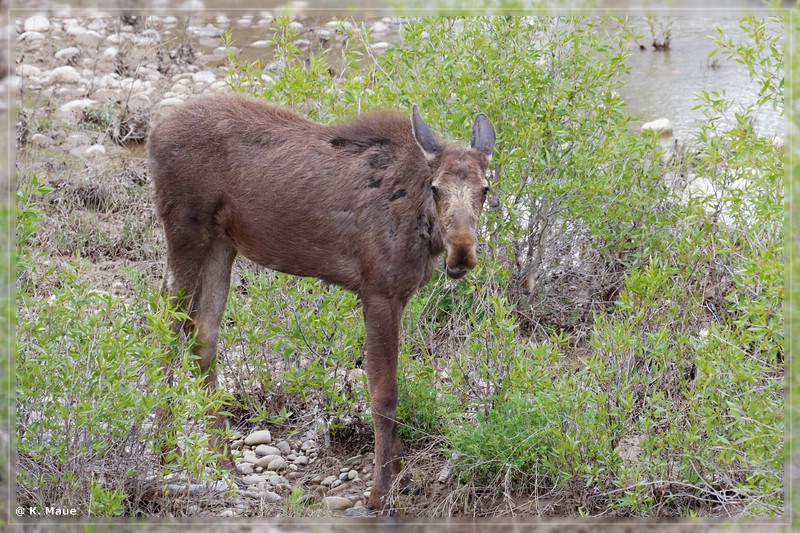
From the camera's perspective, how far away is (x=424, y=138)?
18.4 ft

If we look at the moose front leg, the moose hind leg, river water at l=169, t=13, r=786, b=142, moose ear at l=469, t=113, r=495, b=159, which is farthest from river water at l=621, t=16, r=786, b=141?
the moose hind leg

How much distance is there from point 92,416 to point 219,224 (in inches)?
65.4

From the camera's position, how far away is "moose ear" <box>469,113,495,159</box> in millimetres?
5680

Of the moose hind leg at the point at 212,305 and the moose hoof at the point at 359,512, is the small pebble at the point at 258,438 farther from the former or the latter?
the moose hoof at the point at 359,512

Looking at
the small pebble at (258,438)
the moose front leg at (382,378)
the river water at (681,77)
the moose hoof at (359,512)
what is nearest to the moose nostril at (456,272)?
the moose front leg at (382,378)

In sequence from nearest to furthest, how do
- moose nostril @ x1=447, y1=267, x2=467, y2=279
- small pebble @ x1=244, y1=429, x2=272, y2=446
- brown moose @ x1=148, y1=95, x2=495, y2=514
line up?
moose nostril @ x1=447, y1=267, x2=467, y2=279
brown moose @ x1=148, y1=95, x2=495, y2=514
small pebble @ x1=244, y1=429, x2=272, y2=446

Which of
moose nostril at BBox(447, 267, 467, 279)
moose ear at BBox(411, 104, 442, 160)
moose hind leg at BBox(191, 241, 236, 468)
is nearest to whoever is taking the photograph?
moose nostril at BBox(447, 267, 467, 279)

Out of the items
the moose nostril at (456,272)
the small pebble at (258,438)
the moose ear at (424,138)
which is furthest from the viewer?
the small pebble at (258,438)

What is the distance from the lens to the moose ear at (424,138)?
559 cm

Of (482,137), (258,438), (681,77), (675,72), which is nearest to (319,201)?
(482,137)

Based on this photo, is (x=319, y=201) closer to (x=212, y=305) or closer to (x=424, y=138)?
(x=424, y=138)

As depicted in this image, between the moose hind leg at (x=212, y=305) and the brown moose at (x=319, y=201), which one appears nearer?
the brown moose at (x=319, y=201)

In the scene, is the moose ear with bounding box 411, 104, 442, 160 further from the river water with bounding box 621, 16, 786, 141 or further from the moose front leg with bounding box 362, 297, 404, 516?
the river water with bounding box 621, 16, 786, 141

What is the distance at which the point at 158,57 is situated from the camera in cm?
1259
